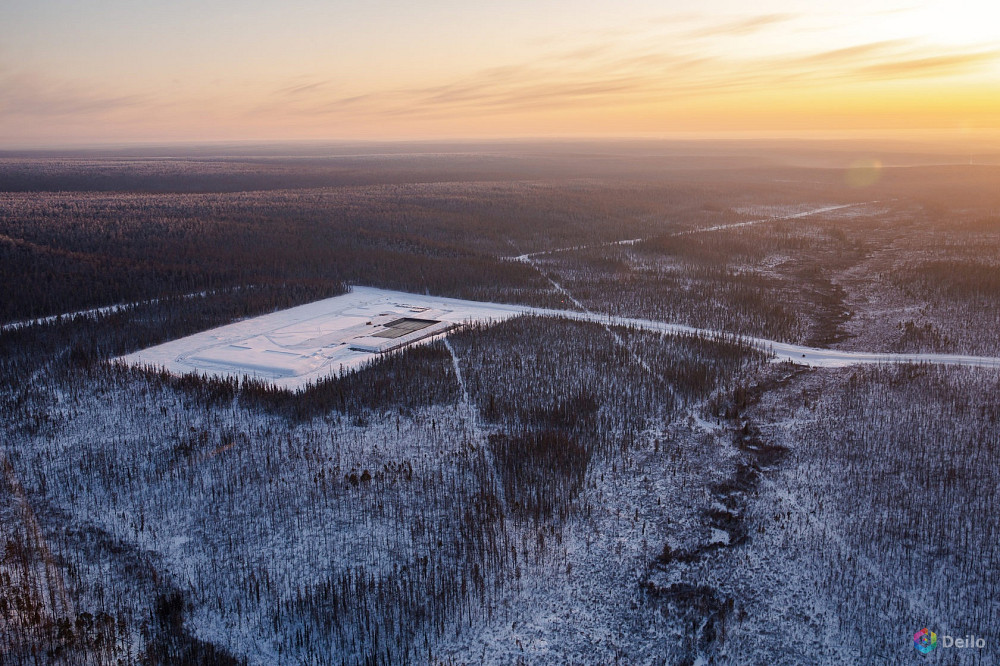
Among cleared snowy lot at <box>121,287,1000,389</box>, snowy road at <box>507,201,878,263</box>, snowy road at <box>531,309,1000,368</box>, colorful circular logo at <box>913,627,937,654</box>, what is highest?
snowy road at <box>507,201,878,263</box>

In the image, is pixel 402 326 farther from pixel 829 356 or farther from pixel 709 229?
pixel 709 229

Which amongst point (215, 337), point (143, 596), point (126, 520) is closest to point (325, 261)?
point (215, 337)

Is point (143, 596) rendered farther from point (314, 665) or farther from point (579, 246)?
point (579, 246)

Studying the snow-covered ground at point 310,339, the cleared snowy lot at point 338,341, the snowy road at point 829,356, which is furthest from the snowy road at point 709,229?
the snowy road at point 829,356

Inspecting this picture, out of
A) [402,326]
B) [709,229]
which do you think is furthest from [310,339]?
[709,229]

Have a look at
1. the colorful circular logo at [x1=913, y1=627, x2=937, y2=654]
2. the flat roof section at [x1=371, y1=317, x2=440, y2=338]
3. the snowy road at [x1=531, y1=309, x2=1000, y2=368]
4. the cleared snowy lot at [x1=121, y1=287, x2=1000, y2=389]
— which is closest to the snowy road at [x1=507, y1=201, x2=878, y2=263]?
the cleared snowy lot at [x1=121, y1=287, x2=1000, y2=389]

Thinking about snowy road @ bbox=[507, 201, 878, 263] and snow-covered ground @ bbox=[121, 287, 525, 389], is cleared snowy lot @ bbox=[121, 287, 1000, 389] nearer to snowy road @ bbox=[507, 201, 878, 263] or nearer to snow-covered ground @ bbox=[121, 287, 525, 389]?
snow-covered ground @ bbox=[121, 287, 525, 389]

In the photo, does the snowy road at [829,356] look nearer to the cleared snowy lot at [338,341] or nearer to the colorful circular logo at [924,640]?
the cleared snowy lot at [338,341]
